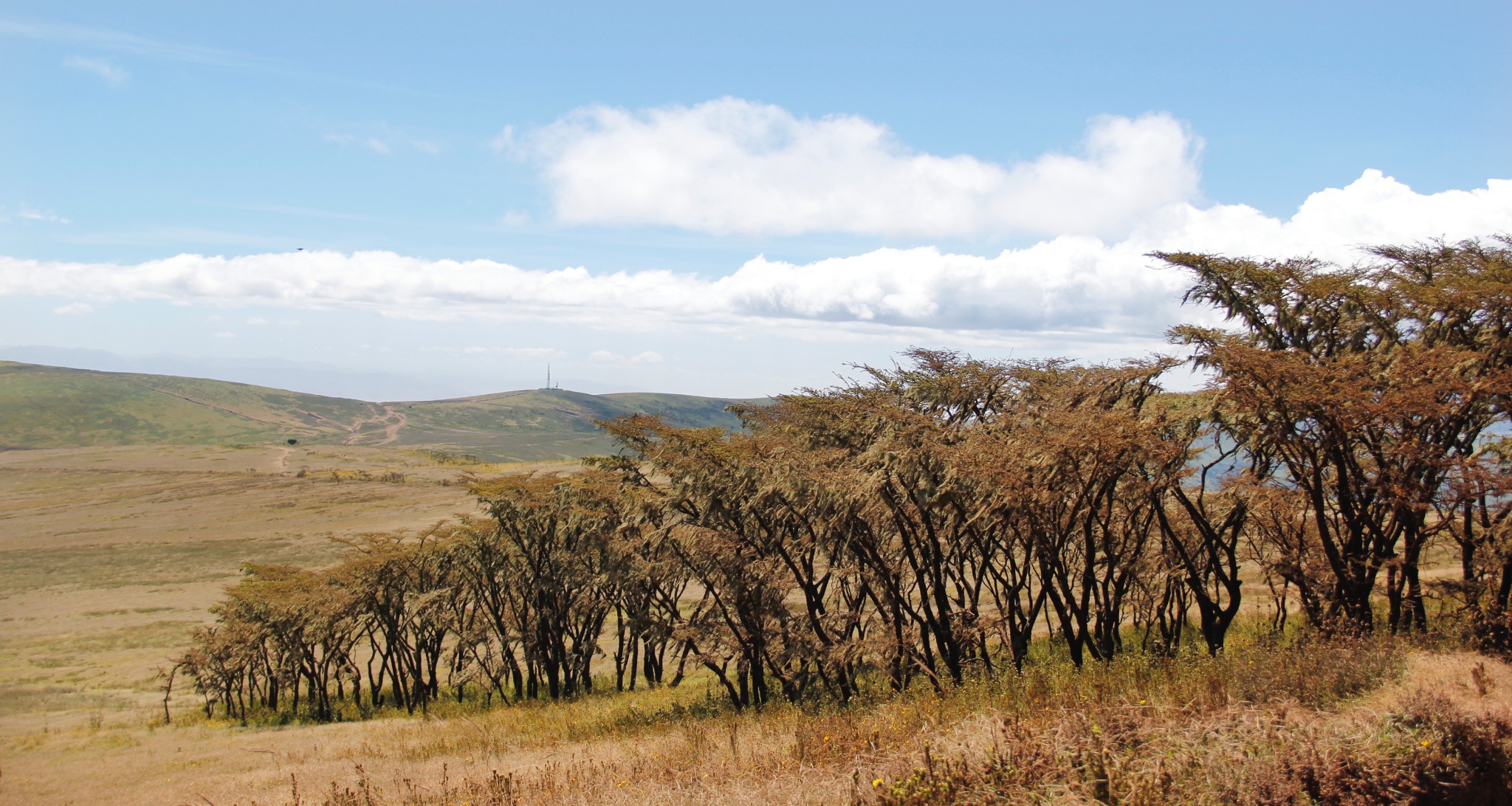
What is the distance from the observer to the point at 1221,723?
820cm

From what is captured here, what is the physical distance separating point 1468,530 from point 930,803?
39.6 ft

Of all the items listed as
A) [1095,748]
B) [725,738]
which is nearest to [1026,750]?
[1095,748]

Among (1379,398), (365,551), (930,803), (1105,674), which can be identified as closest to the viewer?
(930,803)

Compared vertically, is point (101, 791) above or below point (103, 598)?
above

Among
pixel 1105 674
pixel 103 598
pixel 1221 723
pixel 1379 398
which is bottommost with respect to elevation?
pixel 103 598

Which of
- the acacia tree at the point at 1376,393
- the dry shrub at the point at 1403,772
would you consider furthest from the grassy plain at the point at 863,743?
the acacia tree at the point at 1376,393

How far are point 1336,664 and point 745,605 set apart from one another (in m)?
13.2

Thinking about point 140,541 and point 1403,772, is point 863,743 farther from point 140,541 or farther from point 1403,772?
point 140,541

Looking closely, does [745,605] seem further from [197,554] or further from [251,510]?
[251,510]

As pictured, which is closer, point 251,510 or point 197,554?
point 197,554

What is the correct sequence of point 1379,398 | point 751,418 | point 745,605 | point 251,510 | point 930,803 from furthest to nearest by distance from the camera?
point 251,510, point 751,418, point 745,605, point 1379,398, point 930,803

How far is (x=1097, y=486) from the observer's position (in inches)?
712

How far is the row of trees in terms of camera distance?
13086 mm

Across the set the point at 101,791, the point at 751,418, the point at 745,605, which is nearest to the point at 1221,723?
the point at 745,605
